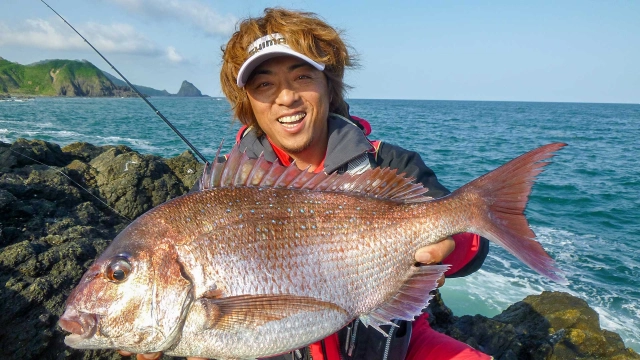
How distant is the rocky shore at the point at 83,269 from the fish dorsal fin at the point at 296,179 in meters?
2.16

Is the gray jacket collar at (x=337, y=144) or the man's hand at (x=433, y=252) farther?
the gray jacket collar at (x=337, y=144)

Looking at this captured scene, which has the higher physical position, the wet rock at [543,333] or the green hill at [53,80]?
the green hill at [53,80]

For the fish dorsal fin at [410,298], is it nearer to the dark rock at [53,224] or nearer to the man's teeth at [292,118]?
the man's teeth at [292,118]

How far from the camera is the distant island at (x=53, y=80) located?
115062 millimetres

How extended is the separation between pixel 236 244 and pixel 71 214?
4.58 metres

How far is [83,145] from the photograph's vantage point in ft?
37.0

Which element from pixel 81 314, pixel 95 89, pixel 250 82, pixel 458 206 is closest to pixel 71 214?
pixel 250 82

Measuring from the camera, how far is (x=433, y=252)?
2.16 meters

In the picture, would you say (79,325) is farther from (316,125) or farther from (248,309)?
(316,125)

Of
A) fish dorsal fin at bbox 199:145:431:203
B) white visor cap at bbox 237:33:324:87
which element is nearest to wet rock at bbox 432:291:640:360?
fish dorsal fin at bbox 199:145:431:203

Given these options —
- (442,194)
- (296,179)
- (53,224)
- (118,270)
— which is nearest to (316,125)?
(296,179)

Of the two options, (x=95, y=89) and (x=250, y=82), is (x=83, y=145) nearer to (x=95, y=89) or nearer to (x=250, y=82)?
(x=250, y=82)

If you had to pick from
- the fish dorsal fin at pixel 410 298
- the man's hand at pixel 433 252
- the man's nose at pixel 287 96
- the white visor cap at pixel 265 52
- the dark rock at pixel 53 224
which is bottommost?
the dark rock at pixel 53 224

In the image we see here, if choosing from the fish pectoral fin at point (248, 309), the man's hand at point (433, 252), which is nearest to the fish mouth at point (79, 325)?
the fish pectoral fin at point (248, 309)
